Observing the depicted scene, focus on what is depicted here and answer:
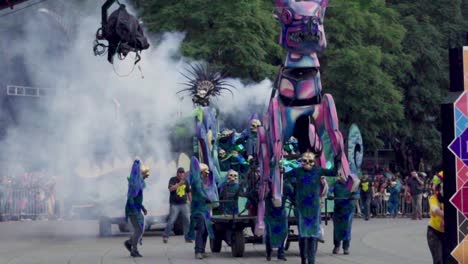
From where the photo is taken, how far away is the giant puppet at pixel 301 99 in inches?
916

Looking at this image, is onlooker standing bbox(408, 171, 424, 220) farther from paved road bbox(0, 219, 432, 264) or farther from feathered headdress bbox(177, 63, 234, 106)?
feathered headdress bbox(177, 63, 234, 106)

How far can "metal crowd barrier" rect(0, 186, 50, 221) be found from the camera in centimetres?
3872

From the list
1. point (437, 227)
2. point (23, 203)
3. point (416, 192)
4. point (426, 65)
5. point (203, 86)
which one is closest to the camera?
point (437, 227)

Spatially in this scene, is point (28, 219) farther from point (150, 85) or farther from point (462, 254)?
point (462, 254)

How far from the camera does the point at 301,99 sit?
77.9ft

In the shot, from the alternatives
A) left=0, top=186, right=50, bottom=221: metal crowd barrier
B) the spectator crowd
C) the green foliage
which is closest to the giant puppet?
the spectator crowd

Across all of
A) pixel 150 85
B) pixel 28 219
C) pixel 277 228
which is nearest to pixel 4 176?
pixel 28 219

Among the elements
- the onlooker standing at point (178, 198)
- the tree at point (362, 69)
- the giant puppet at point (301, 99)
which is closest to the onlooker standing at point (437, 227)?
the giant puppet at point (301, 99)

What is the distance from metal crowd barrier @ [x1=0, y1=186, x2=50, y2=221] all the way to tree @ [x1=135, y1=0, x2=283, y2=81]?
724 cm

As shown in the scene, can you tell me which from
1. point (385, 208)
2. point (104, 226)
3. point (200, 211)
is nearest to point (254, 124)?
point (104, 226)

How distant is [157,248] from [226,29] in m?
16.6

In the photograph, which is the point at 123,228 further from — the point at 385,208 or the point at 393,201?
the point at 385,208

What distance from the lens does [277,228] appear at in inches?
854

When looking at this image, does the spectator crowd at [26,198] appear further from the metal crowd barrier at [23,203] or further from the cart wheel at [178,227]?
the cart wheel at [178,227]
